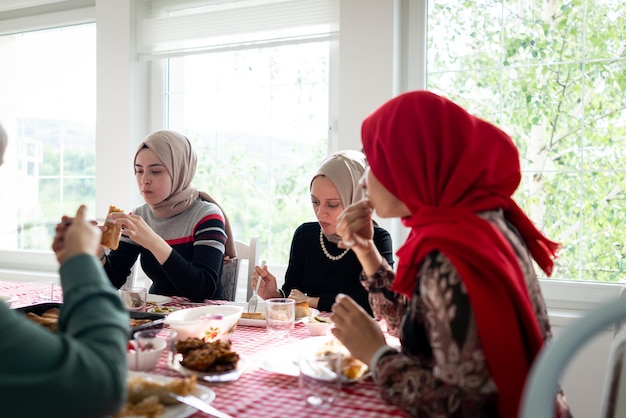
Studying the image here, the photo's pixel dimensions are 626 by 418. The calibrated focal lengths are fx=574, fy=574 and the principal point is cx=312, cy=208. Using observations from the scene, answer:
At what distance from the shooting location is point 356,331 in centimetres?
124

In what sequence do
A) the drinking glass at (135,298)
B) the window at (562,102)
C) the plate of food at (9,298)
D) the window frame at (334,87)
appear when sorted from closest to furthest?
the drinking glass at (135,298) → the plate of food at (9,298) → the window at (562,102) → the window frame at (334,87)

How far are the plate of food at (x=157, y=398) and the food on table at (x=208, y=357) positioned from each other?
4.6 inches

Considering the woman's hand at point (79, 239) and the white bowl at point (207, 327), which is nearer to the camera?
the woman's hand at point (79, 239)

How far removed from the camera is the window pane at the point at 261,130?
3256 millimetres

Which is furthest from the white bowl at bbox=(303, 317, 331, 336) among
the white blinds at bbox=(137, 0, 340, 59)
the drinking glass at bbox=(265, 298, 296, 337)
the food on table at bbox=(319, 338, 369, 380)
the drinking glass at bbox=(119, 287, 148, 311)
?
the white blinds at bbox=(137, 0, 340, 59)

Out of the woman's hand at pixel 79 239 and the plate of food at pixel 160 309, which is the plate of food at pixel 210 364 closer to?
the woman's hand at pixel 79 239

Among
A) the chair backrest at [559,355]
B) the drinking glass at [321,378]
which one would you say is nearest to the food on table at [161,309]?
the drinking glass at [321,378]

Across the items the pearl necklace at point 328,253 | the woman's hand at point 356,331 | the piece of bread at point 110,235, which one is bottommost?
the woman's hand at point 356,331

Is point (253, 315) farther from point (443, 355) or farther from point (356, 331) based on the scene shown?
point (443, 355)

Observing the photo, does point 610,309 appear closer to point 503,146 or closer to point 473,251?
point 473,251

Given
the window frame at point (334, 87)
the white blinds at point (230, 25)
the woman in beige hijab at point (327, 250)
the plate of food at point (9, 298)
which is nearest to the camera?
the plate of food at point (9, 298)

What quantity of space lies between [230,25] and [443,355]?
9.01 ft

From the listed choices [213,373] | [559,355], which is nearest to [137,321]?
[213,373]

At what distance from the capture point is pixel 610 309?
2.25ft
